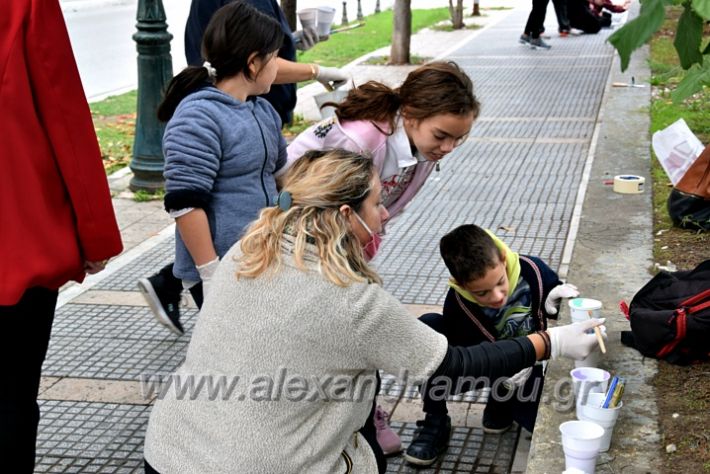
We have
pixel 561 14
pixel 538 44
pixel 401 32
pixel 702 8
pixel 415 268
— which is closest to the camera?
pixel 702 8

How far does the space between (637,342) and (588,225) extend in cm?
208

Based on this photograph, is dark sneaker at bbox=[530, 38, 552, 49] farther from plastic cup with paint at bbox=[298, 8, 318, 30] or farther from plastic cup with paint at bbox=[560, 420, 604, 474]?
plastic cup with paint at bbox=[560, 420, 604, 474]

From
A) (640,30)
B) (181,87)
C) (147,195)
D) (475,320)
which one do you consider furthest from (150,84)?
(640,30)

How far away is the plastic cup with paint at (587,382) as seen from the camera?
3.50 metres

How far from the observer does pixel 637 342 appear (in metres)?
4.11

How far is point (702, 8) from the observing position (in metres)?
2.38

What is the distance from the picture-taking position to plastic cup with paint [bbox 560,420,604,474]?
313cm

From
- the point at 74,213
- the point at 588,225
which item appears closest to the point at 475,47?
the point at 588,225

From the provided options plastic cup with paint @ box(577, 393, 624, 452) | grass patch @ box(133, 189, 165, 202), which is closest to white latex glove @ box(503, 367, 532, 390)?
plastic cup with paint @ box(577, 393, 624, 452)

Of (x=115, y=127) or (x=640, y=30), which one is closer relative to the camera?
(x=640, y=30)

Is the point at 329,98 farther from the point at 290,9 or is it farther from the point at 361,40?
the point at 361,40

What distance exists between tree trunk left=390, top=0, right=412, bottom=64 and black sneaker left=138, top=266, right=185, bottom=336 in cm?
968

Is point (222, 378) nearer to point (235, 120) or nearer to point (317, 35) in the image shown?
point (235, 120)

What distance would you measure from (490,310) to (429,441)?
54 cm
